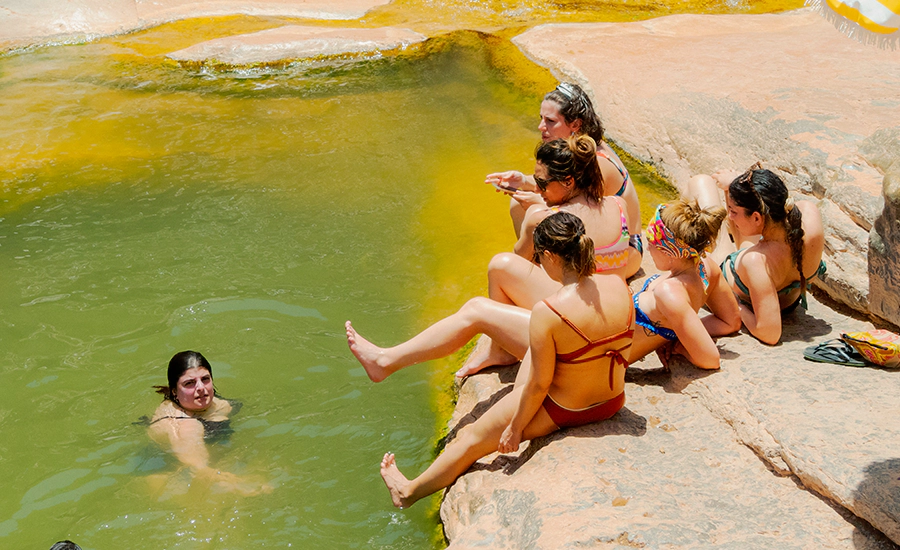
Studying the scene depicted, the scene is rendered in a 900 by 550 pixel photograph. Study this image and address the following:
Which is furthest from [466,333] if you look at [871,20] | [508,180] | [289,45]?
[289,45]

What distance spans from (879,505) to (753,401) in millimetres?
863

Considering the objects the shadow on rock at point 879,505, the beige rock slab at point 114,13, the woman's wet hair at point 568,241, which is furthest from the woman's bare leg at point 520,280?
the beige rock slab at point 114,13

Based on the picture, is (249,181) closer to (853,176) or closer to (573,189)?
(573,189)

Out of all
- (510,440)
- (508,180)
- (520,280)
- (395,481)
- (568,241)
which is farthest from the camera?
(508,180)

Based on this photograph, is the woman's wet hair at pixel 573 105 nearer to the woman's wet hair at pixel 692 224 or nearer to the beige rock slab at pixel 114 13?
the woman's wet hair at pixel 692 224

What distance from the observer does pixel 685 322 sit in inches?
157

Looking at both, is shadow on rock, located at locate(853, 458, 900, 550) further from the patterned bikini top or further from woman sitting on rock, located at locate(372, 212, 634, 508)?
the patterned bikini top

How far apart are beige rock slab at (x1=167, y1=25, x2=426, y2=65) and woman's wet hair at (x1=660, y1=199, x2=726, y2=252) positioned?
6.84m

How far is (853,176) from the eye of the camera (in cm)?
512

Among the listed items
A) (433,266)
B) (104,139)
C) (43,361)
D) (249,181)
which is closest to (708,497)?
(433,266)

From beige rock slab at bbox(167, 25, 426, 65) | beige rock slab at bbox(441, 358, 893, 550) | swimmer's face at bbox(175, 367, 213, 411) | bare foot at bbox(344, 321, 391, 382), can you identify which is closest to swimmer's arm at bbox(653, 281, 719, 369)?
beige rock slab at bbox(441, 358, 893, 550)

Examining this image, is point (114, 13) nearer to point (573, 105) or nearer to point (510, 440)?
point (573, 105)

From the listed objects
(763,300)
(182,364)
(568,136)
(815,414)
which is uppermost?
(568,136)

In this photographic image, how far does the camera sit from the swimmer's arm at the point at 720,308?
4.27 m
